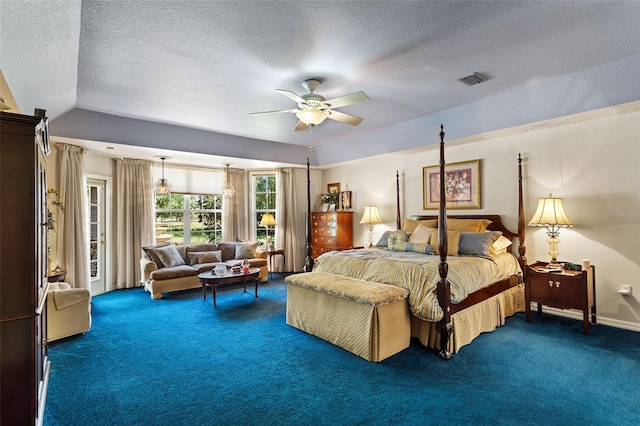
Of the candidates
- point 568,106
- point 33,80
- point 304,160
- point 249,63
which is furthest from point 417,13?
point 304,160

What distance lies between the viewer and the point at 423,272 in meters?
3.25

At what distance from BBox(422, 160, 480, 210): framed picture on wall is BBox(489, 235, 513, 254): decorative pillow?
2.60 ft

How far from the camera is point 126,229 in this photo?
19.6ft

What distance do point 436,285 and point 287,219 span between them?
15.6 feet

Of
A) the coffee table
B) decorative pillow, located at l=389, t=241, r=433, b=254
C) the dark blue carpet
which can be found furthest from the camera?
the coffee table

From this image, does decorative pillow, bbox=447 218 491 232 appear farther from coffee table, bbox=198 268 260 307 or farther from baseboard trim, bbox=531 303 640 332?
coffee table, bbox=198 268 260 307

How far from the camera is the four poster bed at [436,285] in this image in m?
3.04

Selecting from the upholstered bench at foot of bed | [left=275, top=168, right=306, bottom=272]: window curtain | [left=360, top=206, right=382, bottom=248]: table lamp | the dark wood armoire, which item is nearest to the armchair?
the dark wood armoire

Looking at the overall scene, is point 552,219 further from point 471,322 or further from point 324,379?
point 324,379

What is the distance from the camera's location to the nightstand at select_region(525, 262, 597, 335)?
11.5 ft

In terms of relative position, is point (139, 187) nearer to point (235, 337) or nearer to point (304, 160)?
point (304, 160)

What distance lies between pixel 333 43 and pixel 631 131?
3.62 metres

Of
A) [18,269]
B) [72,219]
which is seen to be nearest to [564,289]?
[18,269]

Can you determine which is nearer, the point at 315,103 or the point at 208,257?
the point at 315,103
